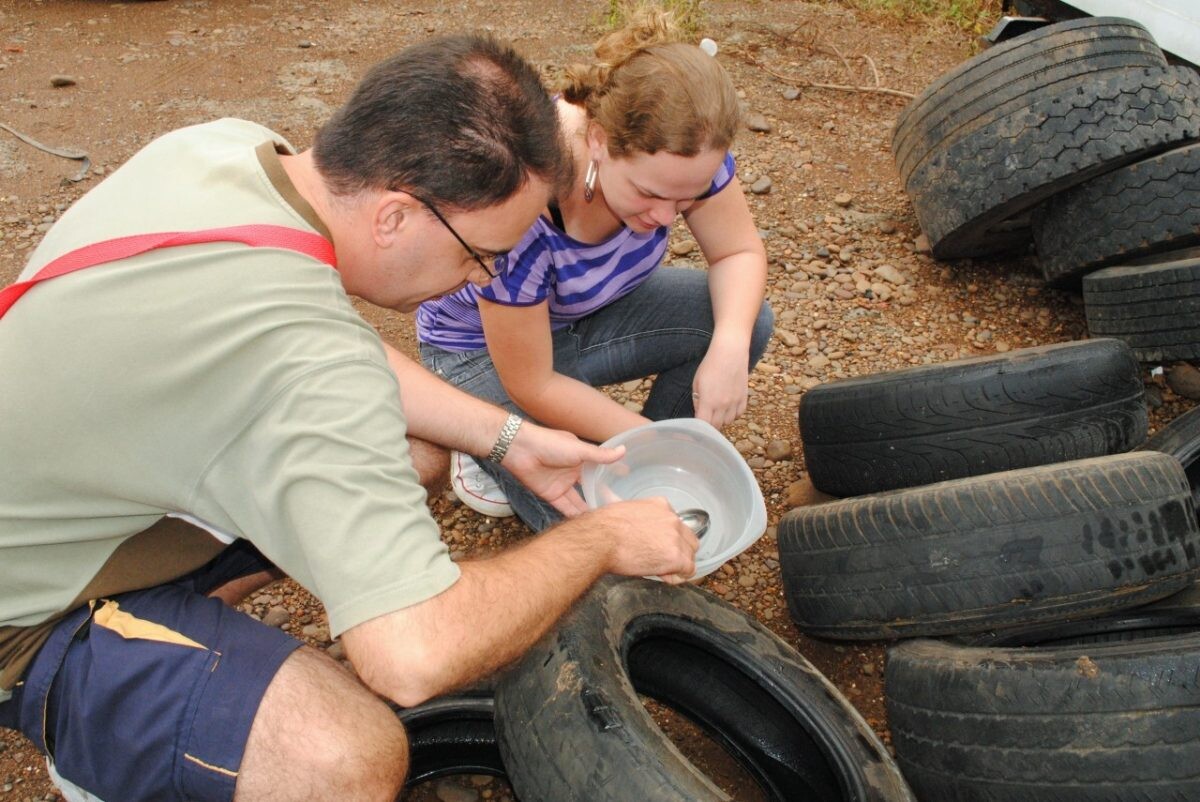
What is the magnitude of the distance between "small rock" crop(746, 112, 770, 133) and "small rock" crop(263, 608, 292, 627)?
133 inches

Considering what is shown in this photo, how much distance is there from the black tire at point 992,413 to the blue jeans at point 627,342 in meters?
0.41

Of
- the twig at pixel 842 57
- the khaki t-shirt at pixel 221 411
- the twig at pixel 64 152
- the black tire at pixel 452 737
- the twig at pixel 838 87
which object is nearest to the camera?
the khaki t-shirt at pixel 221 411

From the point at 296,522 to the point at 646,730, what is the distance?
2.50 ft

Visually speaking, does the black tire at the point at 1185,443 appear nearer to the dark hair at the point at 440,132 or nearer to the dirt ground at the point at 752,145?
the dirt ground at the point at 752,145

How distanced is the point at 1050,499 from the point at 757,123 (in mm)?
3237

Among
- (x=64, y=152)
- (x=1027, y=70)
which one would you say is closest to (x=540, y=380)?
(x=1027, y=70)

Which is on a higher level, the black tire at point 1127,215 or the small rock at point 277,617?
the black tire at point 1127,215

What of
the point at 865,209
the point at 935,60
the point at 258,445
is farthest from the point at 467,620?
the point at 935,60

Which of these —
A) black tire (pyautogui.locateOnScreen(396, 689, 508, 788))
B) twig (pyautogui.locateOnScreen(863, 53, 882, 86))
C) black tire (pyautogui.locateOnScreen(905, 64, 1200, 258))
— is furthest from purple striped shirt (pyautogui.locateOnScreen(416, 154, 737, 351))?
twig (pyautogui.locateOnScreen(863, 53, 882, 86))

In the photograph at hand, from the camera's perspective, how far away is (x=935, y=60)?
5.81m

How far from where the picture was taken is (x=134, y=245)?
63.9 inches

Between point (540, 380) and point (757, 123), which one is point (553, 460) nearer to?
point (540, 380)

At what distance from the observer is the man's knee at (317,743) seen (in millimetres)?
1762

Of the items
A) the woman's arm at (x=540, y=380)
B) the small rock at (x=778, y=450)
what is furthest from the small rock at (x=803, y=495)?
the woman's arm at (x=540, y=380)
